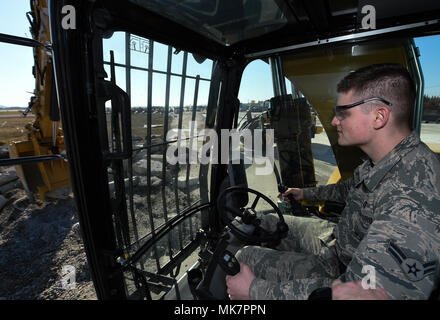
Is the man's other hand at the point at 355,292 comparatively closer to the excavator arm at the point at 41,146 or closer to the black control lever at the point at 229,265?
the black control lever at the point at 229,265

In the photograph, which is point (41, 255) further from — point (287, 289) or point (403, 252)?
point (403, 252)

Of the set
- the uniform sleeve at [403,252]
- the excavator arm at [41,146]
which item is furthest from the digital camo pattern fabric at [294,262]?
the excavator arm at [41,146]

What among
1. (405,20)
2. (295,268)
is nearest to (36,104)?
(295,268)

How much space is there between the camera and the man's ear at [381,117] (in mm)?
1261

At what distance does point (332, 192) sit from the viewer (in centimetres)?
202

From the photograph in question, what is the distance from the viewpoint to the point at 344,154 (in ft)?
8.02

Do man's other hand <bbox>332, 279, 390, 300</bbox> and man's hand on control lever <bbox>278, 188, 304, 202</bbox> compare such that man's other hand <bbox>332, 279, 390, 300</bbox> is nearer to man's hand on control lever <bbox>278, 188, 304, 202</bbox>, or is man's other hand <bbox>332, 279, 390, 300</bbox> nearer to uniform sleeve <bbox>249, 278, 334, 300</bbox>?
uniform sleeve <bbox>249, 278, 334, 300</bbox>

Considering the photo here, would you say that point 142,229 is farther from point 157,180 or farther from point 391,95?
point 391,95

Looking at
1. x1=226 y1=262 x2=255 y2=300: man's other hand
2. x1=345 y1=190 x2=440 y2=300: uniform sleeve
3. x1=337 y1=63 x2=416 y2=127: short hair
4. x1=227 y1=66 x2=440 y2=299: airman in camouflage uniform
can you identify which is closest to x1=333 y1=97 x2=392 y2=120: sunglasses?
x1=337 y1=63 x2=416 y2=127: short hair

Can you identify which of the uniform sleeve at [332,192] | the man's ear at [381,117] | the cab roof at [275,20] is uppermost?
the cab roof at [275,20]

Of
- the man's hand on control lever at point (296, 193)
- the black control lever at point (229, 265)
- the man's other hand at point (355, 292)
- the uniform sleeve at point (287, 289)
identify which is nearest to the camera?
the man's other hand at point (355, 292)

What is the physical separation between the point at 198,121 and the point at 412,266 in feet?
6.04

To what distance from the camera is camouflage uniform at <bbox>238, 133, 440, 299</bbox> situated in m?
0.89

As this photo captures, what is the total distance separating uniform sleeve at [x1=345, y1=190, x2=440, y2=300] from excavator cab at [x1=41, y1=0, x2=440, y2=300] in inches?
27.5
